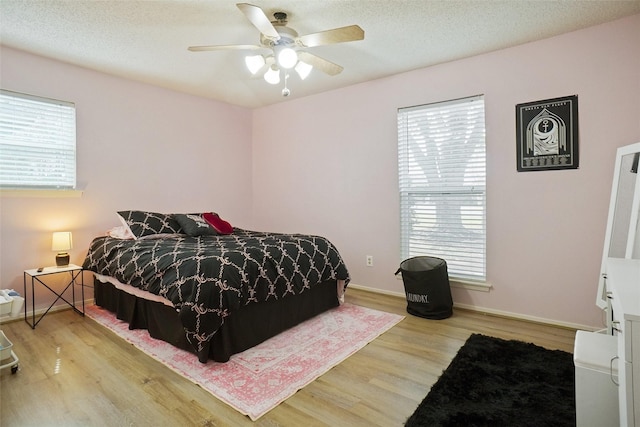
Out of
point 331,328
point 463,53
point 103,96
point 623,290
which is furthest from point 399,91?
point 103,96

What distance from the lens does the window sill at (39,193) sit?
3001 mm

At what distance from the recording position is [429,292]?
10.0ft

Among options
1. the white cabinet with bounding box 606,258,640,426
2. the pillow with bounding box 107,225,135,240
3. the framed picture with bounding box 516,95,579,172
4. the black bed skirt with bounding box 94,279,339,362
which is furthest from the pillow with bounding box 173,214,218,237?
the white cabinet with bounding box 606,258,640,426

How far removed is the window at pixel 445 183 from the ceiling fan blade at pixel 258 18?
188 cm

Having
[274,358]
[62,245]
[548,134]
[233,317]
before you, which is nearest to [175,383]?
[233,317]

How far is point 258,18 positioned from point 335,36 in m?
0.50

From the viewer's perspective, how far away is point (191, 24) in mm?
2590

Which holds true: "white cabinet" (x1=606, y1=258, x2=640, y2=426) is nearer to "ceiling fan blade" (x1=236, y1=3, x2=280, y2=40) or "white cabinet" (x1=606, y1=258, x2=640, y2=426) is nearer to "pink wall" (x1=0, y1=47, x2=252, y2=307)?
"ceiling fan blade" (x1=236, y1=3, x2=280, y2=40)

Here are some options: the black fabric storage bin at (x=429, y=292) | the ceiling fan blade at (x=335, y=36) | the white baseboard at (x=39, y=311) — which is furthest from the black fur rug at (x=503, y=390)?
the white baseboard at (x=39, y=311)

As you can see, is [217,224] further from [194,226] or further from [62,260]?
[62,260]

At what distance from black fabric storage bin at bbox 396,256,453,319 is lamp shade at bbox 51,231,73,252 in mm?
3169

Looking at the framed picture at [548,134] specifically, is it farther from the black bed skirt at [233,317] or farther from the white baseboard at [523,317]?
the black bed skirt at [233,317]

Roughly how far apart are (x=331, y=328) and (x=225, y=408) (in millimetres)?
1212

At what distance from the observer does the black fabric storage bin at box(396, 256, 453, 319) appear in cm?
304
